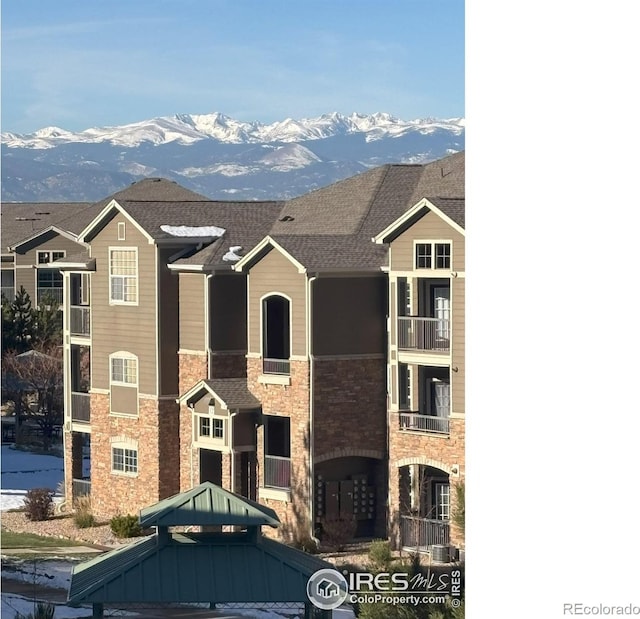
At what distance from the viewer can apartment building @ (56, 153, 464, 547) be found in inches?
701

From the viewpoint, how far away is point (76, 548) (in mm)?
17516

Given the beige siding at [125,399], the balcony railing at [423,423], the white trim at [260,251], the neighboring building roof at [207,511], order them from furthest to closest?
the beige siding at [125,399], the white trim at [260,251], the balcony railing at [423,423], the neighboring building roof at [207,511]

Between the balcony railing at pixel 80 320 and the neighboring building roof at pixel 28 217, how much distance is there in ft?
2.83

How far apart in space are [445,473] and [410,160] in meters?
3.37

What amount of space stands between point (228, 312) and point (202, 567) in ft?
10.8

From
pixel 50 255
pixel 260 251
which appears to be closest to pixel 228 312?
pixel 260 251

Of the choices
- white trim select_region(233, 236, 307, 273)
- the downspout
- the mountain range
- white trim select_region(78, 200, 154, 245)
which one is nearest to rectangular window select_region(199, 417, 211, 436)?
the downspout

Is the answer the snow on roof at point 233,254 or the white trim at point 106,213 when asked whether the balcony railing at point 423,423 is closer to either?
the snow on roof at point 233,254

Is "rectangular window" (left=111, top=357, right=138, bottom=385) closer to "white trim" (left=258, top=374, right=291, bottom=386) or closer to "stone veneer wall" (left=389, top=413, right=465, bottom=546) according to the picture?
"white trim" (left=258, top=374, right=291, bottom=386)

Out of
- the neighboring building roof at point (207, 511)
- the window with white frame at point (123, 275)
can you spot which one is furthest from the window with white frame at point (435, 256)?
the neighboring building roof at point (207, 511)

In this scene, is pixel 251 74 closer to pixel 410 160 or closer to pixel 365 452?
pixel 410 160

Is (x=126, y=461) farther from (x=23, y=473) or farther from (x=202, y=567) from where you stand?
(x=202, y=567)

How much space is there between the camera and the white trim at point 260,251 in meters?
17.9
